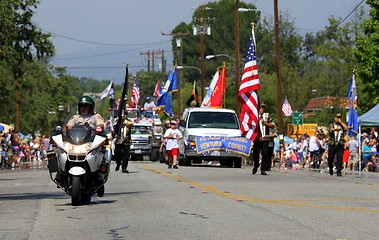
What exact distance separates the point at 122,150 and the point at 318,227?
1809cm

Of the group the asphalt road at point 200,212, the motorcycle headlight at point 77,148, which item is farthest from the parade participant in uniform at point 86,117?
the asphalt road at point 200,212

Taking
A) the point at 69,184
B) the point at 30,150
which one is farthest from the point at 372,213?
the point at 30,150

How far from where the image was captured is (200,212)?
12656 mm

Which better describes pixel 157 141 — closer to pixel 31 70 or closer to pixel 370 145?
pixel 370 145

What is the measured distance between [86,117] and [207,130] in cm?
1771

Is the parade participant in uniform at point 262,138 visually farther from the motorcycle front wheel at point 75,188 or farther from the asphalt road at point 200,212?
the motorcycle front wheel at point 75,188

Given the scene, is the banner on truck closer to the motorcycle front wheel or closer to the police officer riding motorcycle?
the police officer riding motorcycle

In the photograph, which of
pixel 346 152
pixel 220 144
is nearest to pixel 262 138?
pixel 220 144

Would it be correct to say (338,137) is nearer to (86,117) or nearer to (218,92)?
(86,117)

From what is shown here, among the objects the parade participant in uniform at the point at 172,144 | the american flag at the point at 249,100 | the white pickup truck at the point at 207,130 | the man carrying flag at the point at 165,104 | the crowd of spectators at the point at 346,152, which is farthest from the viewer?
the man carrying flag at the point at 165,104

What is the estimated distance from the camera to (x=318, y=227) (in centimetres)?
1055

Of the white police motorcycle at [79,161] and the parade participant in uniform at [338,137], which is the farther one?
the parade participant in uniform at [338,137]

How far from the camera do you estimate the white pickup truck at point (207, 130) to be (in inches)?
1280

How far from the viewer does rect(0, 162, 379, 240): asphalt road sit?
33.4 ft
